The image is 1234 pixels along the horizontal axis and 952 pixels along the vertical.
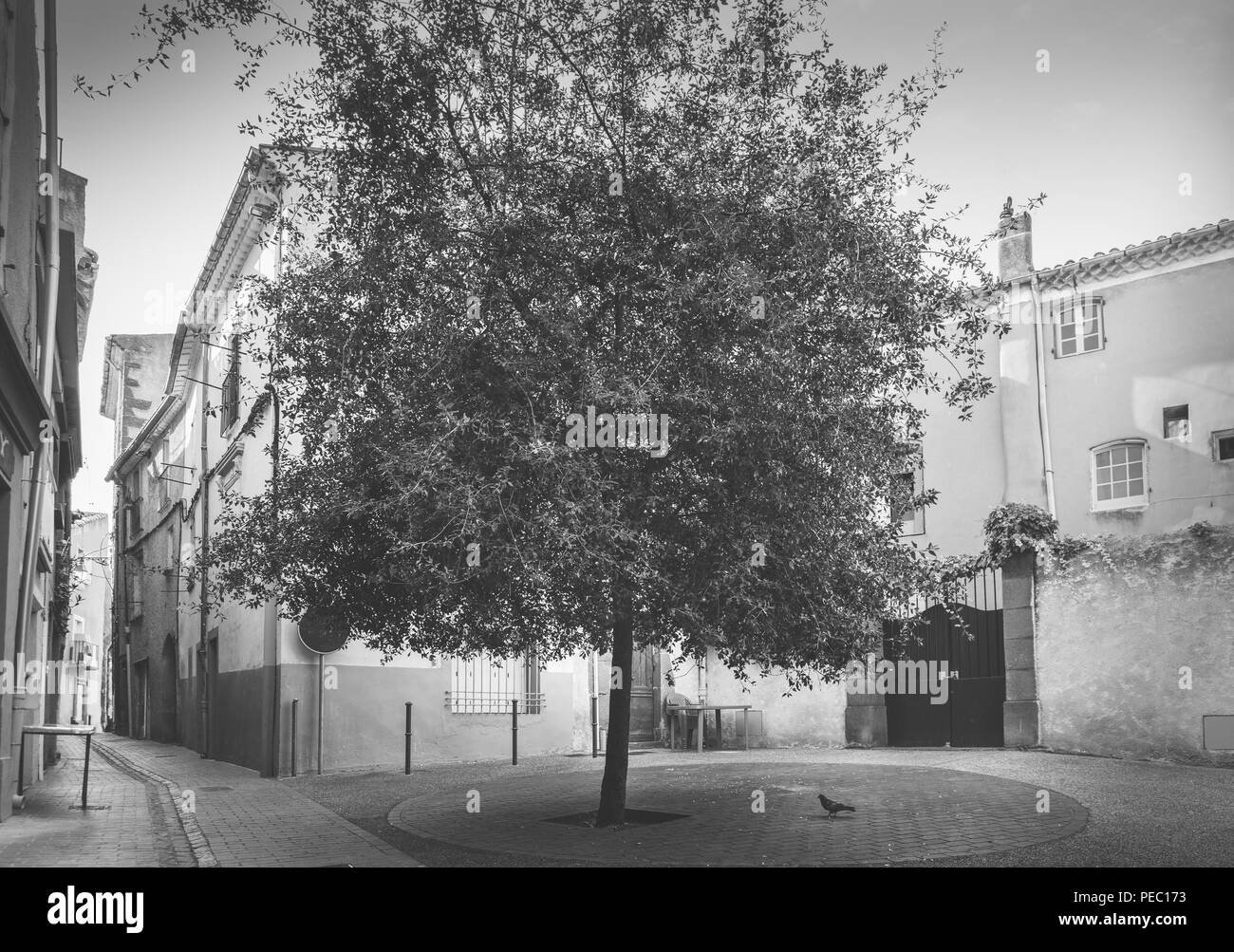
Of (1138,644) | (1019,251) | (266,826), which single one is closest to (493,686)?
(266,826)

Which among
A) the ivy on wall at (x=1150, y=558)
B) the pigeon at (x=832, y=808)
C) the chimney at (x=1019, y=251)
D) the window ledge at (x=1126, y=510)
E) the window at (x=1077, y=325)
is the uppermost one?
the chimney at (x=1019, y=251)

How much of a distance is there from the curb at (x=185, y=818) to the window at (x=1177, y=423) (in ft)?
63.9

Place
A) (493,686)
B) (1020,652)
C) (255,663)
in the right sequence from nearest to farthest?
(1020,652), (255,663), (493,686)

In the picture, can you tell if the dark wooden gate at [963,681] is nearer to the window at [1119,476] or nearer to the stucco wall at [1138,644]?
the stucco wall at [1138,644]

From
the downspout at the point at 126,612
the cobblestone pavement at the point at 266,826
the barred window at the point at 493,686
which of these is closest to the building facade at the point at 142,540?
the downspout at the point at 126,612

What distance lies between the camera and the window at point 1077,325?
2439cm

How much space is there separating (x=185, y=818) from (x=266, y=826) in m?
1.25

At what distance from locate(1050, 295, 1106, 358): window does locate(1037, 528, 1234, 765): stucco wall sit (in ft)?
38.2

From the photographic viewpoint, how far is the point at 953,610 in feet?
34.7

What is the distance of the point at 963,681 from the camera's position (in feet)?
53.0

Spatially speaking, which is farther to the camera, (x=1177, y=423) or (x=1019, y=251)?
(x=1019, y=251)

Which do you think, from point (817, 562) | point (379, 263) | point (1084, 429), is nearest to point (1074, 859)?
point (817, 562)

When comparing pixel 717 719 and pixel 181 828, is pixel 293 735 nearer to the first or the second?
pixel 181 828

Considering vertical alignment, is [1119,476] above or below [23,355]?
above
